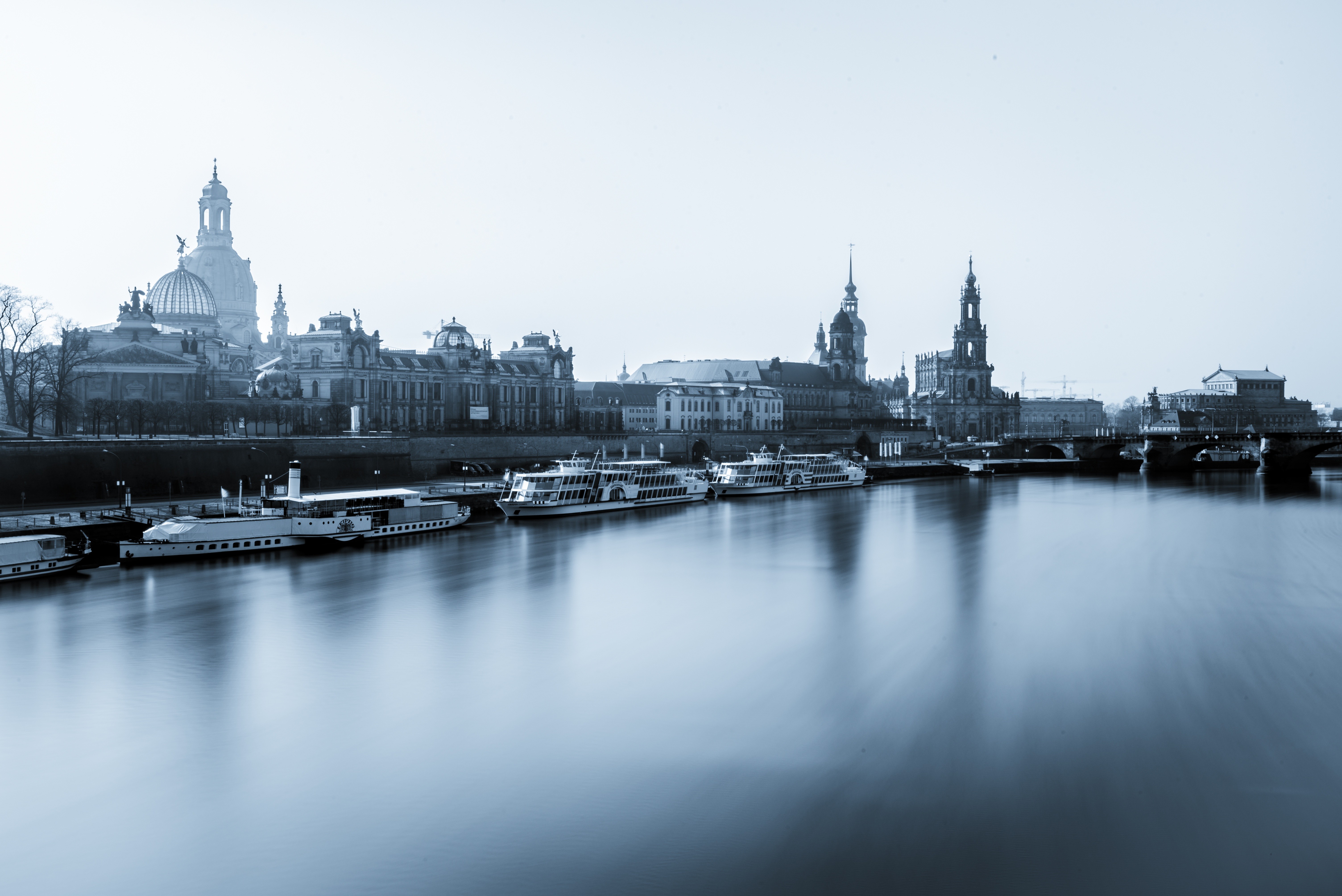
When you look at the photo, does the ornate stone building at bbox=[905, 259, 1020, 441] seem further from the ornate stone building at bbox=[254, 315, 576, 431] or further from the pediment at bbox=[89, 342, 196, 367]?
the pediment at bbox=[89, 342, 196, 367]

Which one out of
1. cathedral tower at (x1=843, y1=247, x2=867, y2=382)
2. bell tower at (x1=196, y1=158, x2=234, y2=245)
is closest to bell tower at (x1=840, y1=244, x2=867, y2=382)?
cathedral tower at (x1=843, y1=247, x2=867, y2=382)

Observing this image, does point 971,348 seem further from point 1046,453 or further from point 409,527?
point 409,527

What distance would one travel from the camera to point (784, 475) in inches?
2670

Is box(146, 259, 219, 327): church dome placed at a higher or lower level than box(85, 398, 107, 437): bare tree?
higher

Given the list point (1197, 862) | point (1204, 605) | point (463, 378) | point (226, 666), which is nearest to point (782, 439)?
point (463, 378)

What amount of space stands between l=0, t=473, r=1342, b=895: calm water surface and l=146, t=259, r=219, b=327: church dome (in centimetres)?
6267

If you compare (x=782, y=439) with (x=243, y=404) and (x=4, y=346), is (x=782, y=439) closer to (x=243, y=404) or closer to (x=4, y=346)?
(x=243, y=404)

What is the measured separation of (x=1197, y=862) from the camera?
13531mm

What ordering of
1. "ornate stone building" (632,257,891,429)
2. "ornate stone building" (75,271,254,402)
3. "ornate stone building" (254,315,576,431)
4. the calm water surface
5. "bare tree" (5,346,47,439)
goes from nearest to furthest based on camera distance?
the calm water surface → "bare tree" (5,346,47,439) → "ornate stone building" (75,271,254,402) → "ornate stone building" (254,315,576,431) → "ornate stone building" (632,257,891,429)

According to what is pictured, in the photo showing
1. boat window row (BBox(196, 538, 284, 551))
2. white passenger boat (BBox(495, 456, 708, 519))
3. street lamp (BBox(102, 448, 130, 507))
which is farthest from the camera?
white passenger boat (BBox(495, 456, 708, 519))

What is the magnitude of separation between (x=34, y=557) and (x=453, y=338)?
2237 inches

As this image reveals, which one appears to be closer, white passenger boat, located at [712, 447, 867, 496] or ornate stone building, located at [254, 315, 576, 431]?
white passenger boat, located at [712, 447, 867, 496]

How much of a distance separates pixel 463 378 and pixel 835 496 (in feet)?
107

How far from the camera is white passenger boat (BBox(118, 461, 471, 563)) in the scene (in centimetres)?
3356
